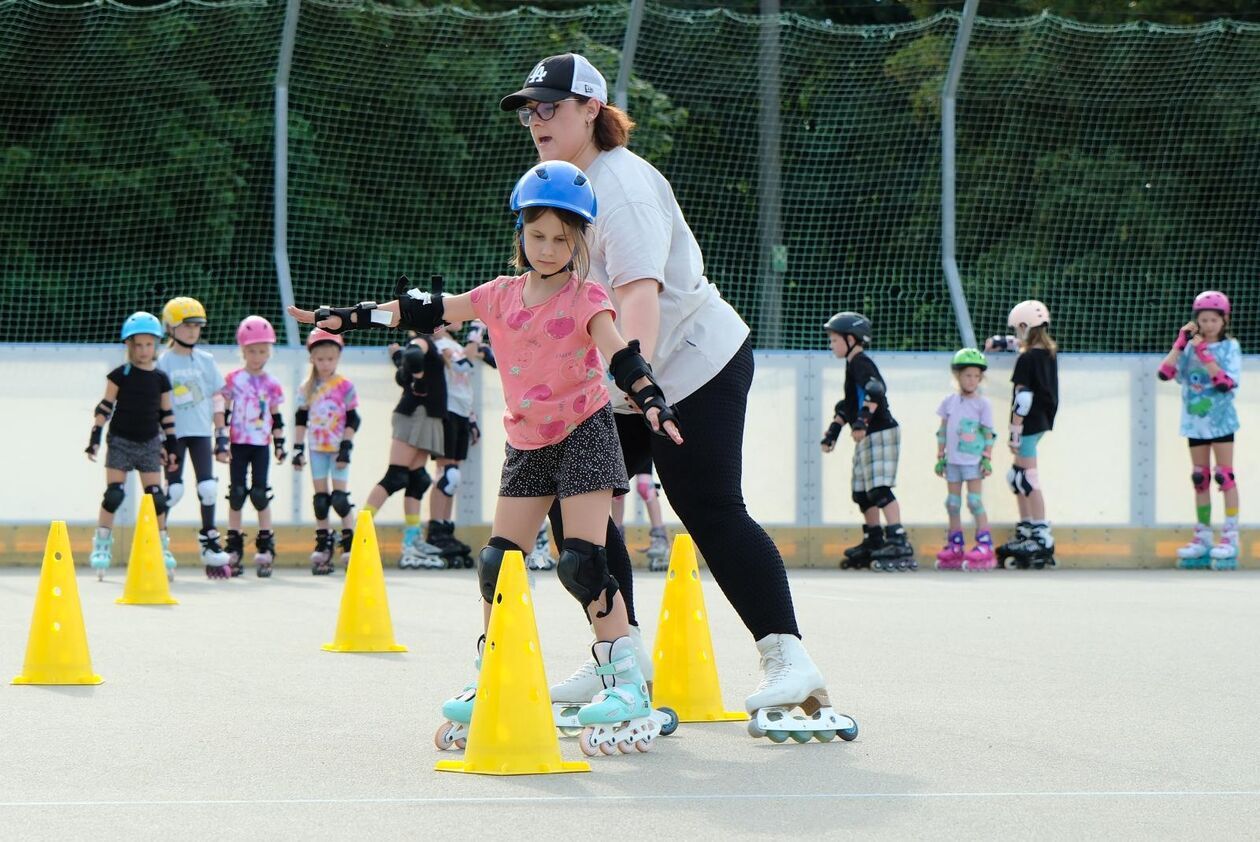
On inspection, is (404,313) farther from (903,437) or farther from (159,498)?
(903,437)

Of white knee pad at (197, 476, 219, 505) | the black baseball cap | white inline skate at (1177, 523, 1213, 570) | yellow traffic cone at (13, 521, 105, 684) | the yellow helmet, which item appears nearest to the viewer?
the black baseball cap

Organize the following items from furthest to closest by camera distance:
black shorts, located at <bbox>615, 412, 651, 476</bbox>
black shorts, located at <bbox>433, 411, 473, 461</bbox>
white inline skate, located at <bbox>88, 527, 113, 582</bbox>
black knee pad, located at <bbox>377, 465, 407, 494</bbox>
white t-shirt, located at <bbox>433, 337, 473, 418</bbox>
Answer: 1. white t-shirt, located at <bbox>433, 337, 473, 418</bbox>
2. black shorts, located at <bbox>433, 411, 473, 461</bbox>
3. black knee pad, located at <bbox>377, 465, 407, 494</bbox>
4. white inline skate, located at <bbox>88, 527, 113, 582</bbox>
5. black shorts, located at <bbox>615, 412, 651, 476</bbox>

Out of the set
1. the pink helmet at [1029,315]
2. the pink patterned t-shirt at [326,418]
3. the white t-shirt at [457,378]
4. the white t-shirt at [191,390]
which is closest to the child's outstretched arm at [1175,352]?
the pink helmet at [1029,315]

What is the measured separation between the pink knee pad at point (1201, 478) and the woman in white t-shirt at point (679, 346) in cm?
837

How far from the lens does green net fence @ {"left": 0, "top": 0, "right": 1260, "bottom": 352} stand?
14062 mm

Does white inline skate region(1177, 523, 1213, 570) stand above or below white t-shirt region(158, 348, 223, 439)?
below

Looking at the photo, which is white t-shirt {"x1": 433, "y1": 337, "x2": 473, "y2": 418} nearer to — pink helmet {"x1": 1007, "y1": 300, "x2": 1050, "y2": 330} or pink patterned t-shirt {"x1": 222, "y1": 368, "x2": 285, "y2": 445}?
pink patterned t-shirt {"x1": 222, "y1": 368, "x2": 285, "y2": 445}

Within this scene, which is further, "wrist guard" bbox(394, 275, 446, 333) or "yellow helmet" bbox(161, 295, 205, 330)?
"yellow helmet" bbox(161, 295, 205, 330)

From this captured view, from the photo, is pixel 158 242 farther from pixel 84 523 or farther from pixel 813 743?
pixel 813 743

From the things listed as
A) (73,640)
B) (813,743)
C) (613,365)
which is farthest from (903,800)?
(73,640)

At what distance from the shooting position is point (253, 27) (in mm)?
14359

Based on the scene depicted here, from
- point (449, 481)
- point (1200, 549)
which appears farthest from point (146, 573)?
point (1200, 549)

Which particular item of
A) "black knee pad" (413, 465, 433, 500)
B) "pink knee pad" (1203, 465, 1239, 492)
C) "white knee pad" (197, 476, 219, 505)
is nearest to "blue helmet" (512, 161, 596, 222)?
"white knee pad" (197, 476, 219, 505)

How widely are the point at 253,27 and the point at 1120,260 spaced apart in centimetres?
665
